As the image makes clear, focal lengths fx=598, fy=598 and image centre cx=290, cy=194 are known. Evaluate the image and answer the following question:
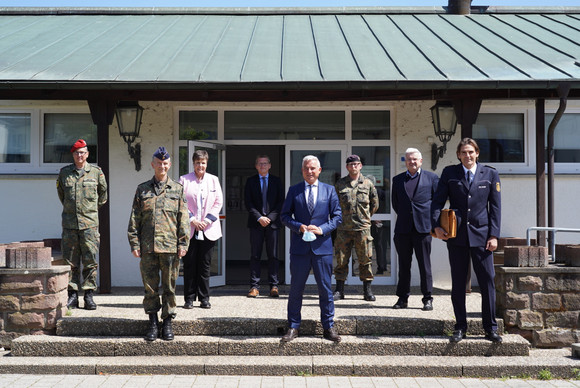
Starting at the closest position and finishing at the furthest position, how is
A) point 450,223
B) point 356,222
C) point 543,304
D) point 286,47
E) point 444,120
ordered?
point 450,223 → point 543,304 → point 356,222 → point 444,120 → point 286,47

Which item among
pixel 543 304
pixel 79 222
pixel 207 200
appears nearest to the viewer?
pixel 543 304

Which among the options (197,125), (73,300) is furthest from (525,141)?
(73,300)

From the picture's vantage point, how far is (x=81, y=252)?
6637mm

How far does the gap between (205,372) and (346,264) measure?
7.54ft

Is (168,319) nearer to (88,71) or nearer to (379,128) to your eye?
(88,71)

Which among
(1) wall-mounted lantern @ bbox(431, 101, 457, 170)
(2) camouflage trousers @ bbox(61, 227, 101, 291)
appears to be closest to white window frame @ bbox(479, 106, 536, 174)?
(1) wall-mounted lantern @ bbox(431, 101, 457, 170)

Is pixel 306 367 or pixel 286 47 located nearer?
pixel 306 367

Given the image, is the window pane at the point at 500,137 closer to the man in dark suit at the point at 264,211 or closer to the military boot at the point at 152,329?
the man in dark suit at the point at 264,211

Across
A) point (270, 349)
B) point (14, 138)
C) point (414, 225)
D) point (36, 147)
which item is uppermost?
point (14, 138)

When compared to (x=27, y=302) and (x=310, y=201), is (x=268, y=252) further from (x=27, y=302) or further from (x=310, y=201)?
(x=27, y=302)

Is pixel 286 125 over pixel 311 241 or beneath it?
over

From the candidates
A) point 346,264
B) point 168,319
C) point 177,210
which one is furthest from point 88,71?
point 346,264

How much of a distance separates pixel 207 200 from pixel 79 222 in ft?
4.61

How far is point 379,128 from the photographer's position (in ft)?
29.3
